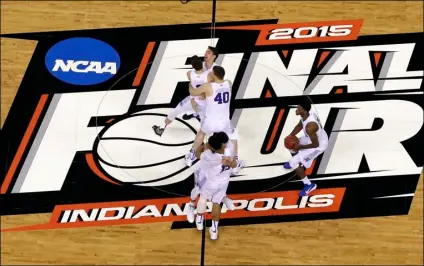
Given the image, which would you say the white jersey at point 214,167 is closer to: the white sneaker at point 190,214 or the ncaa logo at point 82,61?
the white sneaker at point 190,214

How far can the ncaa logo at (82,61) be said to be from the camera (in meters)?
8.51

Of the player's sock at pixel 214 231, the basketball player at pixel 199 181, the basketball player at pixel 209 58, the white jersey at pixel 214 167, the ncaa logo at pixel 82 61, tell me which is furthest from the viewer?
the ncaa logo at pixel 82 61

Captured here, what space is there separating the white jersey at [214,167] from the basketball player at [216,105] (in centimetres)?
68

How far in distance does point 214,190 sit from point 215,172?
1.12 ft

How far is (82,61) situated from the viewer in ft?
28.1

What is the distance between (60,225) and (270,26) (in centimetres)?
435

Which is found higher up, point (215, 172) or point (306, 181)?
point (306, 181)

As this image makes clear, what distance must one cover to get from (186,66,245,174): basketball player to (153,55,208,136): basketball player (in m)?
0.15

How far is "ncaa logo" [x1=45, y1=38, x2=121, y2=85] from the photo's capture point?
8.51m

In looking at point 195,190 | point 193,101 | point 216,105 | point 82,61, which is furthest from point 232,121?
point 82,61

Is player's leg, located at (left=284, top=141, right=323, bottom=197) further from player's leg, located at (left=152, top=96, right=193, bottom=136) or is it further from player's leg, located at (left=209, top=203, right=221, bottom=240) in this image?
player's leg, located at (left=152, top=96, right=193, bottom=136)

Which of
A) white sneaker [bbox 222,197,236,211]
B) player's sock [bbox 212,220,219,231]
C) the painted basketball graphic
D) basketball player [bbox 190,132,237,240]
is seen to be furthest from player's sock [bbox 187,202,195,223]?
the painted basketball graphic

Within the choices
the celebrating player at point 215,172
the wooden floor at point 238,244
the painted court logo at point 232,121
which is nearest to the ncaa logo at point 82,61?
the painted court logo at point 232,121

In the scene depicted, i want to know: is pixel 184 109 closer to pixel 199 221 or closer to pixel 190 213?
pixel 190 213
